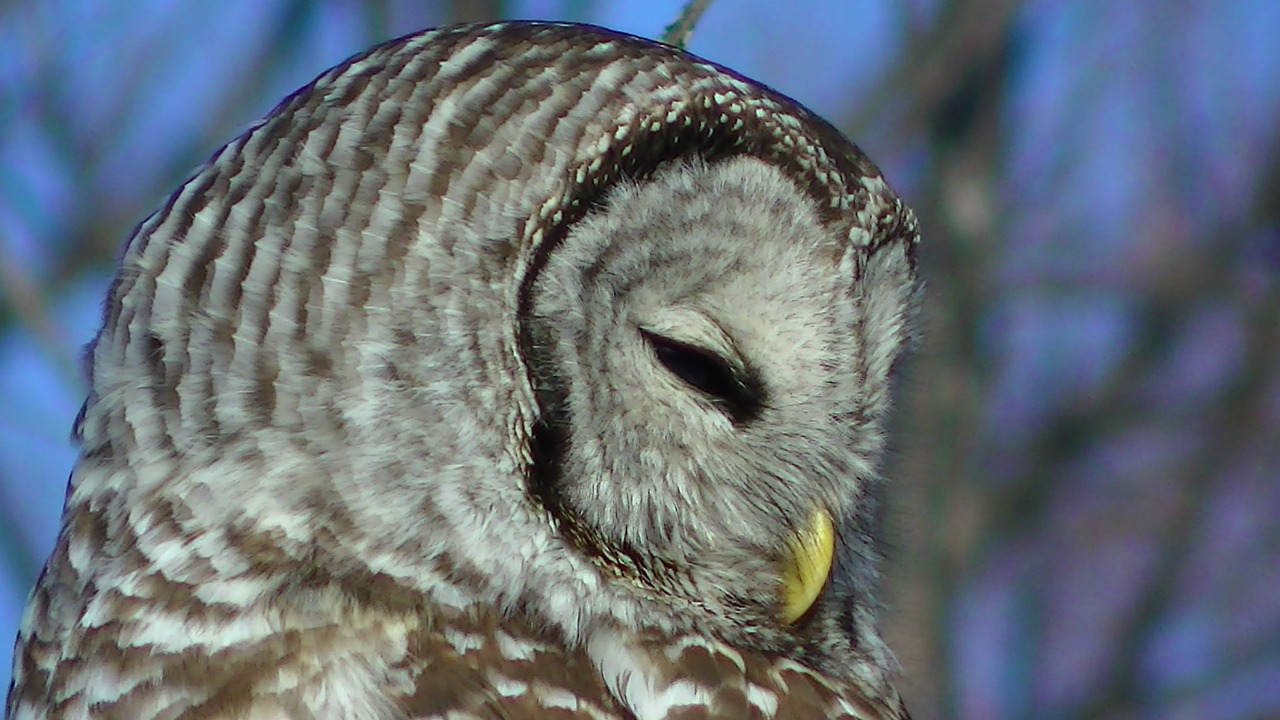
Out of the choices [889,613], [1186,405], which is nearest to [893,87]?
[1186,405]

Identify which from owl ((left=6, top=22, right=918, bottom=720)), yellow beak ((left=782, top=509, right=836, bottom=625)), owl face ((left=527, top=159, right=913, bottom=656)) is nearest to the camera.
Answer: owl ((left=6, top=22, right=918, bottom=720))

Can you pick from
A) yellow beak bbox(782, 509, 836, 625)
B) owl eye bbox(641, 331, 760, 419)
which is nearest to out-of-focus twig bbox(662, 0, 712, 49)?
owl eye bbox(641, 331, 760, 419)

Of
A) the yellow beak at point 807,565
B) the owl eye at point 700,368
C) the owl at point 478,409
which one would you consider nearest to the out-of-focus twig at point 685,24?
the owl at point 478,409

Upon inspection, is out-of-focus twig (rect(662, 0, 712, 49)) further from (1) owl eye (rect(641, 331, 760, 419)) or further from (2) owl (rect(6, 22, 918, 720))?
(1) owl eye (rect(641, 331, 760, 419))

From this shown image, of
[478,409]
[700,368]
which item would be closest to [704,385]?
[700,368]

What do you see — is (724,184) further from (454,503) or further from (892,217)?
(454,503)

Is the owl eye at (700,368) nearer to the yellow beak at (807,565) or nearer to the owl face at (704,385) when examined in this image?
the owl face at (704,385)

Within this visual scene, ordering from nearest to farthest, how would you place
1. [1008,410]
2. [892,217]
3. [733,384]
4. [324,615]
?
[324,615]
[733,384]
[892,217]
[1008,410]

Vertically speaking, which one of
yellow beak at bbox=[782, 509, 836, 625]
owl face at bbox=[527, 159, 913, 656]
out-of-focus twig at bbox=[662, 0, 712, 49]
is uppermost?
out-of-focus twig at bbox=[662, 0, 712, 49]

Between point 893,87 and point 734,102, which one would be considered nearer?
point 734,102
